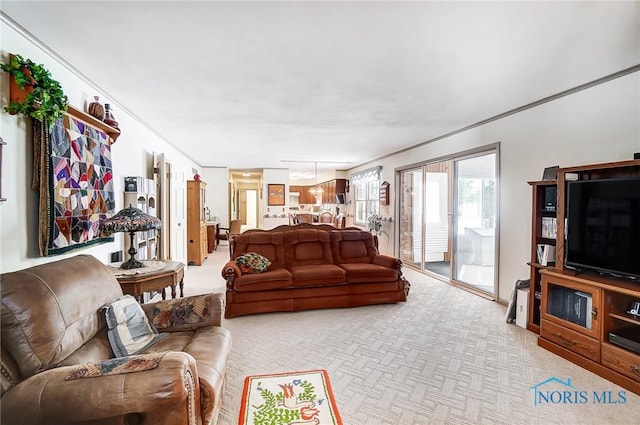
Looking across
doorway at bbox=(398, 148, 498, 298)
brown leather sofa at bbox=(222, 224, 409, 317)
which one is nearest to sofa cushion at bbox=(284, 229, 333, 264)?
brown leather sofa at bbox=(222, 224, 409, 317)

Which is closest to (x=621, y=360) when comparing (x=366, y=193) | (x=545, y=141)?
(x=545, y=141)

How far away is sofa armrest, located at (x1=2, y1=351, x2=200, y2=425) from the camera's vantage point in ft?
4.03

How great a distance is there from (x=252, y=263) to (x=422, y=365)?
224 centimetres

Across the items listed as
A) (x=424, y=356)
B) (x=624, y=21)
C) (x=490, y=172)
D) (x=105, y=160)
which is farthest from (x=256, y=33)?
(x=490, y=172)

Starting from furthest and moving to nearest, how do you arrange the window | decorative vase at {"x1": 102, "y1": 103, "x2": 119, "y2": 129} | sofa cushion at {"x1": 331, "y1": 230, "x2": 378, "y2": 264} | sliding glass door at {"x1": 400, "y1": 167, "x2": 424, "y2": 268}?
the window → sliding glass door at {"x1": 400, "y1": 167, "x2": 424, "y2": 268} → sofa cushion at {"x1": 331, "y1": 230, "x2": 378, "y2": 264} → decorative vase at {"x1": 102, "y1": 103, "x2": 119, "y2": 129}

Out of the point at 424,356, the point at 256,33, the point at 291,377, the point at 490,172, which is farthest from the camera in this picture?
the point at 490,172

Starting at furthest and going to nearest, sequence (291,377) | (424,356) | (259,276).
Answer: (259,276) → (424,356) → (291,377)

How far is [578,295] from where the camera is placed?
104 inches

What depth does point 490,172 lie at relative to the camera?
4.50 meters

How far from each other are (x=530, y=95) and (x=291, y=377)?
142 inches

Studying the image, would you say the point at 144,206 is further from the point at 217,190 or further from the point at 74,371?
the point at 217,190

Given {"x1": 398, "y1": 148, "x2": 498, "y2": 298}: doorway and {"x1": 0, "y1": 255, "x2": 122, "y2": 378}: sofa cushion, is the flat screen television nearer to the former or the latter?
{"x1": 398, "y1": 148, "x2": 498, "y2": 298}: doorway

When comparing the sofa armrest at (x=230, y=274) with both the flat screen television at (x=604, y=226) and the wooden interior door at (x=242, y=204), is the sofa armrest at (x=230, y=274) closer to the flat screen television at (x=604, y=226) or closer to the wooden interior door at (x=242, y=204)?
the flat screen television at (x=604, y=226)

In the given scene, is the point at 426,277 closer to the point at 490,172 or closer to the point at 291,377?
the point at 490,172
